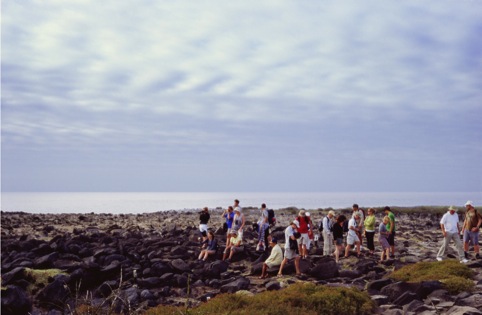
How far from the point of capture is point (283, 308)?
539 inches

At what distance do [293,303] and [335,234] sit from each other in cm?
1067

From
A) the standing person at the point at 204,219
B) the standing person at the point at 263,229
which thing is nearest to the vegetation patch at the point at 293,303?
the standing person at the point at 263,229

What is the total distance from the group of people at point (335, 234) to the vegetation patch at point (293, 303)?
635cm

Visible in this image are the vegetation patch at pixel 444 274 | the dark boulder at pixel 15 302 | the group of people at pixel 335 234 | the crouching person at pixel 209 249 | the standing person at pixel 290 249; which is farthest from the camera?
the crouching person at pixel 209 249

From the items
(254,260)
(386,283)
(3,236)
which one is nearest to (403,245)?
(254,260)

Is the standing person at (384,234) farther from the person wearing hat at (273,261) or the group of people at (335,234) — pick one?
the person wearing hat at (273,261)

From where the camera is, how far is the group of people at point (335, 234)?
854 inches

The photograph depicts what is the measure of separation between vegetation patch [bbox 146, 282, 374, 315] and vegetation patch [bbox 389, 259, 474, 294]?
342cm

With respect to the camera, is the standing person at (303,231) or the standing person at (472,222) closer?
the standing person at (472,222)

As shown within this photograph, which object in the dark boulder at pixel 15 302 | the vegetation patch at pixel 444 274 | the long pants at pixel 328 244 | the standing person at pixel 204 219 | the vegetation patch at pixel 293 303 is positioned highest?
the standing person at pixel 204 219

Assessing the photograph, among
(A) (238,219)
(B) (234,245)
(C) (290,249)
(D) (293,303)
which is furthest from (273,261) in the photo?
(D) (293,303)

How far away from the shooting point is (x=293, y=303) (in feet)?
47.6

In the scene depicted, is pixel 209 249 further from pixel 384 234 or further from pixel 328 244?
pixel 384 234

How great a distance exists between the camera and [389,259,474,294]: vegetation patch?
54.1ft
